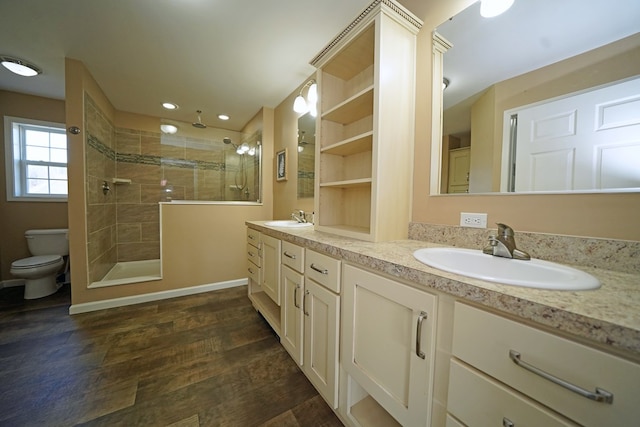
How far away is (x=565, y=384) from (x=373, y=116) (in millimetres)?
1165

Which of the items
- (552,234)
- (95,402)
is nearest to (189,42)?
(95,402)

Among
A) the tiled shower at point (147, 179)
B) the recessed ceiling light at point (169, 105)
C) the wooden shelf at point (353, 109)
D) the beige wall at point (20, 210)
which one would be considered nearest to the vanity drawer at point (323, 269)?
the wooden shelf at point (353, 109)

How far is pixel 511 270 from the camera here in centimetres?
83

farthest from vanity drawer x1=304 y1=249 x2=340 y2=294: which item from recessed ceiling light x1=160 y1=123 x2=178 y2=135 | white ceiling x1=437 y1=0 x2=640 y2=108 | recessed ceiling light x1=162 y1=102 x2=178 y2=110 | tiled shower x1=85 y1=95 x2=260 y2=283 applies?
recessed ceiling light x1=160 y1=123 x2=178 y2=135

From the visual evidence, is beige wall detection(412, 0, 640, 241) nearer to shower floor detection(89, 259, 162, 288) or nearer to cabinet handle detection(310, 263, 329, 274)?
cabinet handle detection(310, 263, 329, 274)

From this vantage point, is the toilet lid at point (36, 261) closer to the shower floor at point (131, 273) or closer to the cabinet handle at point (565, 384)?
the shower floor at point (131, 273)

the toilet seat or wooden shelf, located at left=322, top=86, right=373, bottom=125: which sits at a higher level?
wooden shelf, located at left=322, top=86, right=373, bottom=125

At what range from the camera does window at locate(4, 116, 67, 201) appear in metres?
2.67

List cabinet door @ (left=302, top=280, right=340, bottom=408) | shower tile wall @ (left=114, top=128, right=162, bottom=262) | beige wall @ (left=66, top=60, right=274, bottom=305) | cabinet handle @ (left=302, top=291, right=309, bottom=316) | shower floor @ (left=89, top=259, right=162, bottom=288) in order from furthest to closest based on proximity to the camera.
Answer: shower tile wall @ (left=114, top=128, right=162, bottom=262), shower floor @ (left=89, top=259, right=162, bottom=288), beige wall @ (left=66, top=60, right=274, bottom=305), cabinet handle @ (left=302, top=291, right=309, bottom=316), cabinet door @ (left=302, top=280, right=340, bottom=408)

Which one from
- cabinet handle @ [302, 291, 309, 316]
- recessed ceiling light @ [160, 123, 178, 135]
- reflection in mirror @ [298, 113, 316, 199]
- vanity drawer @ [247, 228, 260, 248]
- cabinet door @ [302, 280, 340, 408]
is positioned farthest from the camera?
recessed ceiling light @ [160, 123, 178, 135]

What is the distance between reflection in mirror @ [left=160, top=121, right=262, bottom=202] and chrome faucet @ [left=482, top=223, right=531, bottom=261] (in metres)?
2.90

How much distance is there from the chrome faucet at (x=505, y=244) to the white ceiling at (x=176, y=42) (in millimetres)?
1345

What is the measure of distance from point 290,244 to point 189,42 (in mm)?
1843

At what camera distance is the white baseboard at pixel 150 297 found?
2170mm
